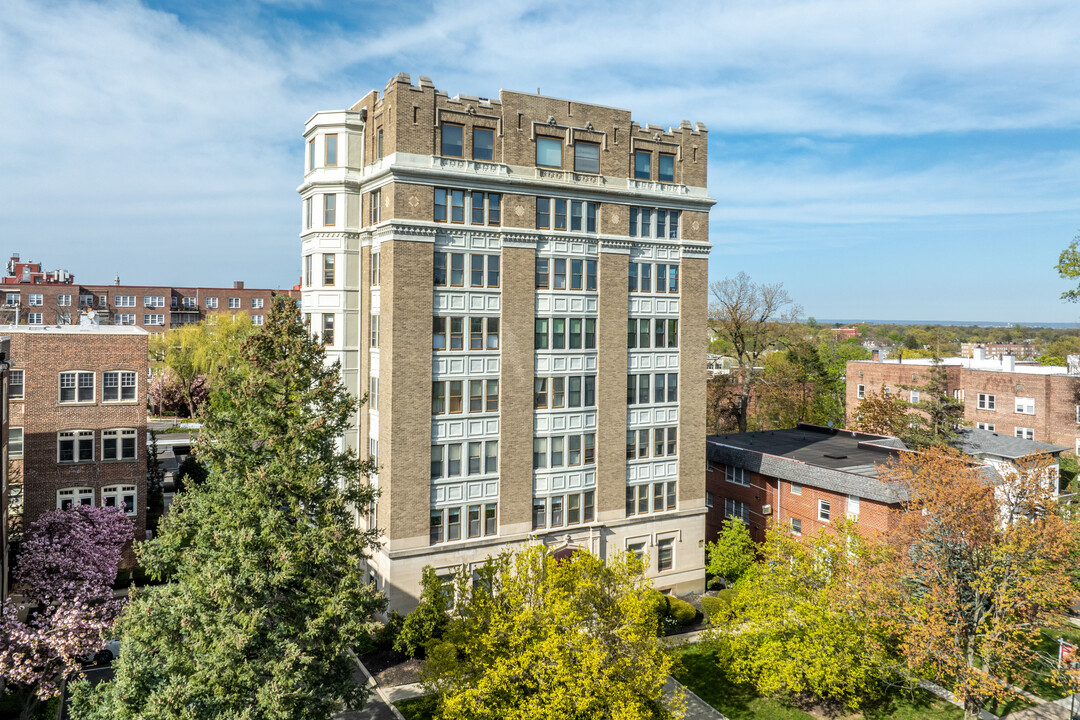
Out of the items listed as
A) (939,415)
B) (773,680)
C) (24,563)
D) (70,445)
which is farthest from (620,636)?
(939,415)

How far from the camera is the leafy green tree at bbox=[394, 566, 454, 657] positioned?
26.8m

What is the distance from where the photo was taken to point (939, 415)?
43.5 m

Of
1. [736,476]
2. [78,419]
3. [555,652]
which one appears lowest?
[555,652]

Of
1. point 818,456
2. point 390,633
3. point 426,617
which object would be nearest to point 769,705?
point 426,617

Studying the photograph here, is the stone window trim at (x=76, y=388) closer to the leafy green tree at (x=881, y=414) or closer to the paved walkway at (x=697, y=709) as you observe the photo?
the paved walkway at (x=697, y=709)

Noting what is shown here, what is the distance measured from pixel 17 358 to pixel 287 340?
22437mm

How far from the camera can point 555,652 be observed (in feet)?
62.9

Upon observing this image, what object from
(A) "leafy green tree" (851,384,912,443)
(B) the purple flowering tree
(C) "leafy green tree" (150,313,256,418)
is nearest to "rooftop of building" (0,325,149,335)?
(B) the purple flowering tree

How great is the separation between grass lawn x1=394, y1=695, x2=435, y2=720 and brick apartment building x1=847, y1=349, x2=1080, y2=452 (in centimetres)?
4555

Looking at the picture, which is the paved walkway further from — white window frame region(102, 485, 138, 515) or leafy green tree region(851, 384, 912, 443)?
leafy green tree region(851, 384, 912, 443)

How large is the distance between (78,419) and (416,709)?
2288cm

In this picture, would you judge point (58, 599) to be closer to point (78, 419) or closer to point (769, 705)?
point (78, 419)

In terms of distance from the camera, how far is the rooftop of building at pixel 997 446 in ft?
141

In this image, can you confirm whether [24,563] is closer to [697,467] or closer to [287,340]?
[287,340]
